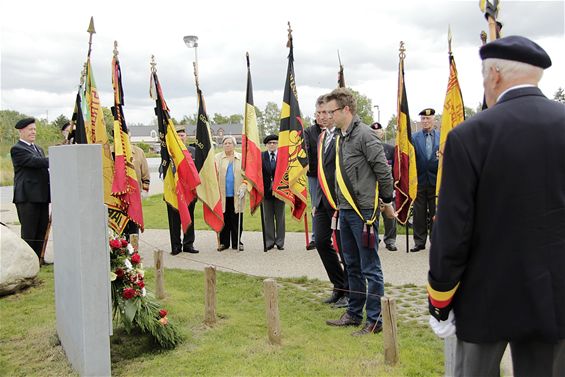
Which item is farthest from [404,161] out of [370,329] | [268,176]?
[370,329]

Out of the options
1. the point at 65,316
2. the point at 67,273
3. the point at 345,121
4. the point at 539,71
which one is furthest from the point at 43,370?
the point at 539,71

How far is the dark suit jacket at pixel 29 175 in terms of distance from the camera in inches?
292

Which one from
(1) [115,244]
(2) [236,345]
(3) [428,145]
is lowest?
(2) [236,345]

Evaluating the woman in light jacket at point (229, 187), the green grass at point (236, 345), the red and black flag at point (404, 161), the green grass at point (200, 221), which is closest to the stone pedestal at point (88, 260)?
the green grass at point (236, 345)

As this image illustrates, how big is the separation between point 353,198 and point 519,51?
2555 mm

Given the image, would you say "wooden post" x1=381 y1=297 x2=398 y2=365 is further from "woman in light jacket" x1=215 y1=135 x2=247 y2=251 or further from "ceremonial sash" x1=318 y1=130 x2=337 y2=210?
"woman in light jacket" x1=215 y1=135 x2=247 y2=251

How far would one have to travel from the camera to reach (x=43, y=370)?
170 inches

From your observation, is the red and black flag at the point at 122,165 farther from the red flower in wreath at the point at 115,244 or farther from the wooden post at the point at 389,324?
the wooden post at the point at 389,324

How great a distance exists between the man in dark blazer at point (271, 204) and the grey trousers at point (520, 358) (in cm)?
651

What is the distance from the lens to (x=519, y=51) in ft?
7.19

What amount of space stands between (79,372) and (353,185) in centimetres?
272

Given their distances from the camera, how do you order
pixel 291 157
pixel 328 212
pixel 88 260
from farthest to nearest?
pixel 291 157 < pixel 328 212 < pixel 88 260

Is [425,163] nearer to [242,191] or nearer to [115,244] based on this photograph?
[242,191]

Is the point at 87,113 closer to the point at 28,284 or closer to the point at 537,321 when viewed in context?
the point at 28,284
